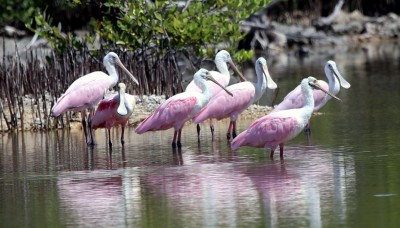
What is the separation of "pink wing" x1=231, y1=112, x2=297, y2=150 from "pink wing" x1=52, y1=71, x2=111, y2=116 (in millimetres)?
3870

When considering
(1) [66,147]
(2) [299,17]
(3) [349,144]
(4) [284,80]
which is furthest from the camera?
(2) [299,17]

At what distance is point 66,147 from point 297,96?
3.10 metres

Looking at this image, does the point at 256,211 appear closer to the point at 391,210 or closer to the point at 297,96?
the point at 391,210

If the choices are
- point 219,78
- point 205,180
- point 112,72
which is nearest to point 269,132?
point 205,180

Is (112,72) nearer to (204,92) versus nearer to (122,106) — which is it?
(122,106)

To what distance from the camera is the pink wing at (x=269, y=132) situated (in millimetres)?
12484

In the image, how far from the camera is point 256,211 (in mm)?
9617

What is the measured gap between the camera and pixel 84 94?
16.1m

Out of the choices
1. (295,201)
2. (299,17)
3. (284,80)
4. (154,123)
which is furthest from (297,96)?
(299,17)

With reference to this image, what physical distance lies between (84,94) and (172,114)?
2016 millimetres

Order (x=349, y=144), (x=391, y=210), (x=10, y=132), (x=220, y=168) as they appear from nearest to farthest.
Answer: (x=391, y=210) < (x=220, y=168) < (x=349, y=144) < (x=10, y=132)

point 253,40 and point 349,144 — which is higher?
point 253,40

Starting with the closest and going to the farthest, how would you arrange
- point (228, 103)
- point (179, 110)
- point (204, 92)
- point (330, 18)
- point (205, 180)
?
point (205, 180) < point (179, 110) < point (204, 92) < point (228, 103) < point (330, 18)

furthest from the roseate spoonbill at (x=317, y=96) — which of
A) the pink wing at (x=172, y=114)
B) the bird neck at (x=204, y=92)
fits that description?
the pink wing at (x=172, y=114)
